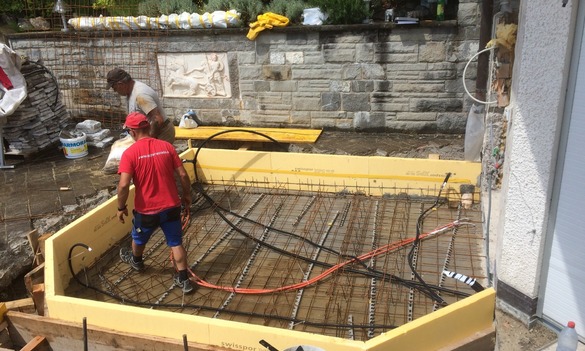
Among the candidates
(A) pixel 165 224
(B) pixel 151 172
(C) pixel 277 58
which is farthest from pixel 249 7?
(A) pixel 165 224

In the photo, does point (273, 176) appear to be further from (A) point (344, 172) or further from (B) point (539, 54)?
(B) point (539, 54)

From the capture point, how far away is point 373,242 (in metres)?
4.69

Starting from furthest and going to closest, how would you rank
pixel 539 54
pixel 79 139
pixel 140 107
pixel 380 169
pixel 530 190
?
pixel 79 139 < pixel 380 169 < pixel 140 107 < pixel 530 190 < pixel 539 54

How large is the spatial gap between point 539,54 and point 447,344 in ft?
6.49

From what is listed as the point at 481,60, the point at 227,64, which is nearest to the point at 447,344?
the point at 481,60

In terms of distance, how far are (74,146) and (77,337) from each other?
4.37 metres

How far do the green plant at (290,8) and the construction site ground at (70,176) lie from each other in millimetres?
1873

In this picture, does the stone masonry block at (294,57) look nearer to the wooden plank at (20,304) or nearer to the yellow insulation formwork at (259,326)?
the yellow insulation formwork at (259,326)

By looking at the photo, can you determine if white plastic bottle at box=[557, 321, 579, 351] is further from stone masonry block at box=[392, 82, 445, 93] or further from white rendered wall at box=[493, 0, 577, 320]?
stone masonry block at box=[392, 82, 445, 93]

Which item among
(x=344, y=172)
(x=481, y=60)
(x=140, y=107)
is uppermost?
(x=481, y=60)

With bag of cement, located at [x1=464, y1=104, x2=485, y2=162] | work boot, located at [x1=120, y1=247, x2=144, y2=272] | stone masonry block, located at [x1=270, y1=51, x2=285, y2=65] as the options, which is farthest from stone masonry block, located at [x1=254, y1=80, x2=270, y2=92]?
work boot, located at [x1=120, y1=247, x2=144, y2=272]

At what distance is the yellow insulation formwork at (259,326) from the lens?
3.06 meters

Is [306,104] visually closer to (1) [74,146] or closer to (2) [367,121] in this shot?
(2) [367,121]

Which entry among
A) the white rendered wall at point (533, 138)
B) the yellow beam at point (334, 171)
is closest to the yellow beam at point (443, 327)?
the white rendered wall at point (533, 138)
